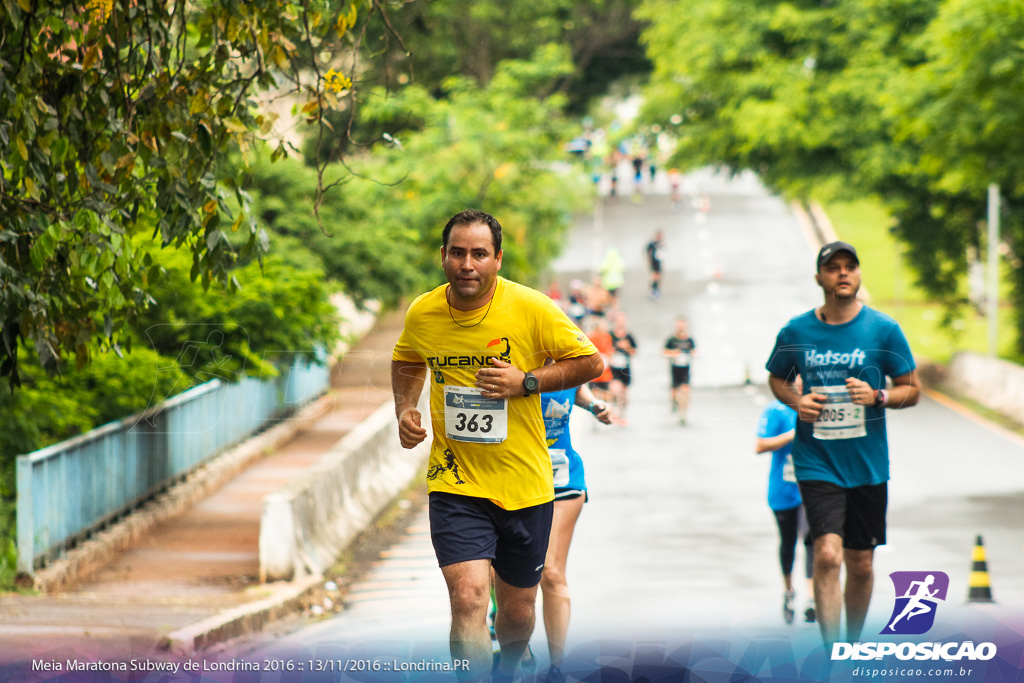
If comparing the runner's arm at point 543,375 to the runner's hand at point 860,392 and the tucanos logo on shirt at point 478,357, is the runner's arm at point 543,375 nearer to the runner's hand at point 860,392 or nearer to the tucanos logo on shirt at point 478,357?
the tucanos logo on shirt at point 478,357

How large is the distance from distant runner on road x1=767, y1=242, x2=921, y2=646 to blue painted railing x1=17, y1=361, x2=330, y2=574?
3628 mm

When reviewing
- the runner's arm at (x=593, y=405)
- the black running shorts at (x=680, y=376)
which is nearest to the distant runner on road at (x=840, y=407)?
the runner's arm at (x=593, y=405)

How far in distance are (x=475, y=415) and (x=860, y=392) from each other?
2.01 m

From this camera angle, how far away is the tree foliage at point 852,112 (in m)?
20.8

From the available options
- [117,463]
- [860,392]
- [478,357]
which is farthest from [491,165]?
[478,357]

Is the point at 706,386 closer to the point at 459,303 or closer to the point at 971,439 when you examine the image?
the point at 971,439

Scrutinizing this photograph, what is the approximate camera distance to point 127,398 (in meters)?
12.2

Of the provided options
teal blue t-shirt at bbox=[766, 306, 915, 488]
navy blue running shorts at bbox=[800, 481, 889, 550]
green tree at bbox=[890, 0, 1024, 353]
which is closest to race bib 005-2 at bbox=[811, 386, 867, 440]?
teal blue t-shirt at bbox=[766, 306, 915, 488]

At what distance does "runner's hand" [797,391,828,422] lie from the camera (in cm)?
616

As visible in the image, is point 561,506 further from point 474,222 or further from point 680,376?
point 680,376

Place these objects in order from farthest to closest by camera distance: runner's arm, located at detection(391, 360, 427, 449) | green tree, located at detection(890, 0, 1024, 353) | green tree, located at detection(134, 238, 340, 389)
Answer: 1. green tree, located at detection(890, 0, 1024, 353)
2. green tree, located at detection(134, 238, 340, 389)
3. runner's arm, located at detection(391, 360, 427, 449)

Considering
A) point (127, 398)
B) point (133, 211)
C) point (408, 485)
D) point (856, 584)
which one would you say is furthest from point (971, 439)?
point (133, 211)

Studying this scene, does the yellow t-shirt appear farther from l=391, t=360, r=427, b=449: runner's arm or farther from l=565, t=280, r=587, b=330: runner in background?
l=565, t=280, r=587, b=330: runner in background

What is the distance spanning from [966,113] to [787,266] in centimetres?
2147
